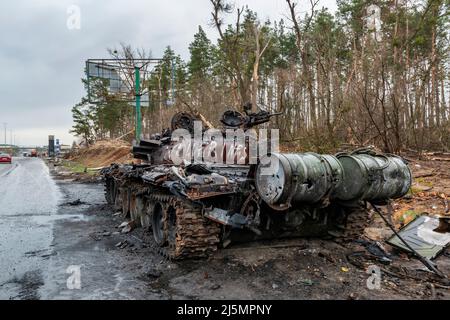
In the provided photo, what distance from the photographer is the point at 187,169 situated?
6.08 metres

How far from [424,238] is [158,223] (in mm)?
4528


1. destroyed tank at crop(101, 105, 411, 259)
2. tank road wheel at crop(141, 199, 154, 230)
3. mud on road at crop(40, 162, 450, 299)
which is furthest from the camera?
tank road wheel at crop(141, 199, 154, 230)

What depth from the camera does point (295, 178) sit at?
4.75m

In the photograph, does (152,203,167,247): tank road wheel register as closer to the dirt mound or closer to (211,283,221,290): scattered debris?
(211,283,221,290): scattered debris

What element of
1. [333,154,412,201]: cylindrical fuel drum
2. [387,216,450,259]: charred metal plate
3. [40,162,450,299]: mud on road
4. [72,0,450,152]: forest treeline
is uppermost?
[72,0,450,152]: forest treeline

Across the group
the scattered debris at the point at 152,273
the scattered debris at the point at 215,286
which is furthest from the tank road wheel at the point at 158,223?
the scattered debris at the point at 215,286

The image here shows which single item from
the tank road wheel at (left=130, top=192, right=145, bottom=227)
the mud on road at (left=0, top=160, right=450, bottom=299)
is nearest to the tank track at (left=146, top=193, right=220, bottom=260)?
the mud on road at (left=0, top=160, right=450, bottom=299)

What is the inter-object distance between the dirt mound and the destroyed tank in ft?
73.8

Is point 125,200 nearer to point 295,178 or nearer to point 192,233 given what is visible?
point 192,233

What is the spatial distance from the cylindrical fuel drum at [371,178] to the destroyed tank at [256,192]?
1 centimetres

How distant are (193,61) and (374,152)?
32740 mm

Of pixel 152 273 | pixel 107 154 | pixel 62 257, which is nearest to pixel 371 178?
pixel 152 273

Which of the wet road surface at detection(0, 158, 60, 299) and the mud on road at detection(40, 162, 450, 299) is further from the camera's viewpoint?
the wet road surface at detection(0, 158, 60, 299)

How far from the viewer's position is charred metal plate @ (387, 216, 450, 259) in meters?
6.40
